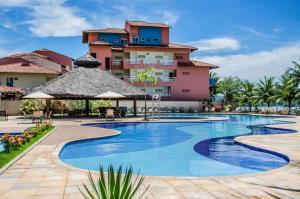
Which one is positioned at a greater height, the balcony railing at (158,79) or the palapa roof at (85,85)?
the balcony railing at (158,79)

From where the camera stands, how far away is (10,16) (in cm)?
3095

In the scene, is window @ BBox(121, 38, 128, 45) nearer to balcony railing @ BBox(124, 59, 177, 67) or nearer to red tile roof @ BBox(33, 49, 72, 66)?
balcony railing @ BBox(124, 59, 177, 67)

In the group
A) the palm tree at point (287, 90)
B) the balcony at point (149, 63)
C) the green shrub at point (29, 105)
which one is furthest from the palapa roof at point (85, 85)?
the palm tree at point (287, 90)

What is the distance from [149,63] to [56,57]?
17.1 meters

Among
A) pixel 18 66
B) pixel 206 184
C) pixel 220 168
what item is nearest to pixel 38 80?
pixel 18 66

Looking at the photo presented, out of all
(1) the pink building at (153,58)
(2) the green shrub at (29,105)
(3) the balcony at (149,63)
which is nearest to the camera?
(2) the green shrub at (29,105)

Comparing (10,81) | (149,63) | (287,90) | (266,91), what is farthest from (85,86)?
(266,91)

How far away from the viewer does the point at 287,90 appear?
122 feet

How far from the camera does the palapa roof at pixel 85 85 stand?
28.7 m

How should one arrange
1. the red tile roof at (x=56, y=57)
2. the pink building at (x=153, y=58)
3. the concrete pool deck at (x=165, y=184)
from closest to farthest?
1. the concrete pool deck at (x=165, y=184)
2. the pink building at (x=153, y=58)
3. the red tile roof at (x=56, y=57)

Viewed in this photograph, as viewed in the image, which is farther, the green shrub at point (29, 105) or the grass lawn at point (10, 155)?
the green shrub at point (29, 105)

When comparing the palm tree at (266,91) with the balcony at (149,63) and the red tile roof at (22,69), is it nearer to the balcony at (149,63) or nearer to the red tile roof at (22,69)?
the balcony at (149,63)

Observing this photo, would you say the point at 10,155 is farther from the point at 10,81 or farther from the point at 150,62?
the point at 150,62

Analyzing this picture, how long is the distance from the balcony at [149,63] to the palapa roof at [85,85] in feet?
35.9
